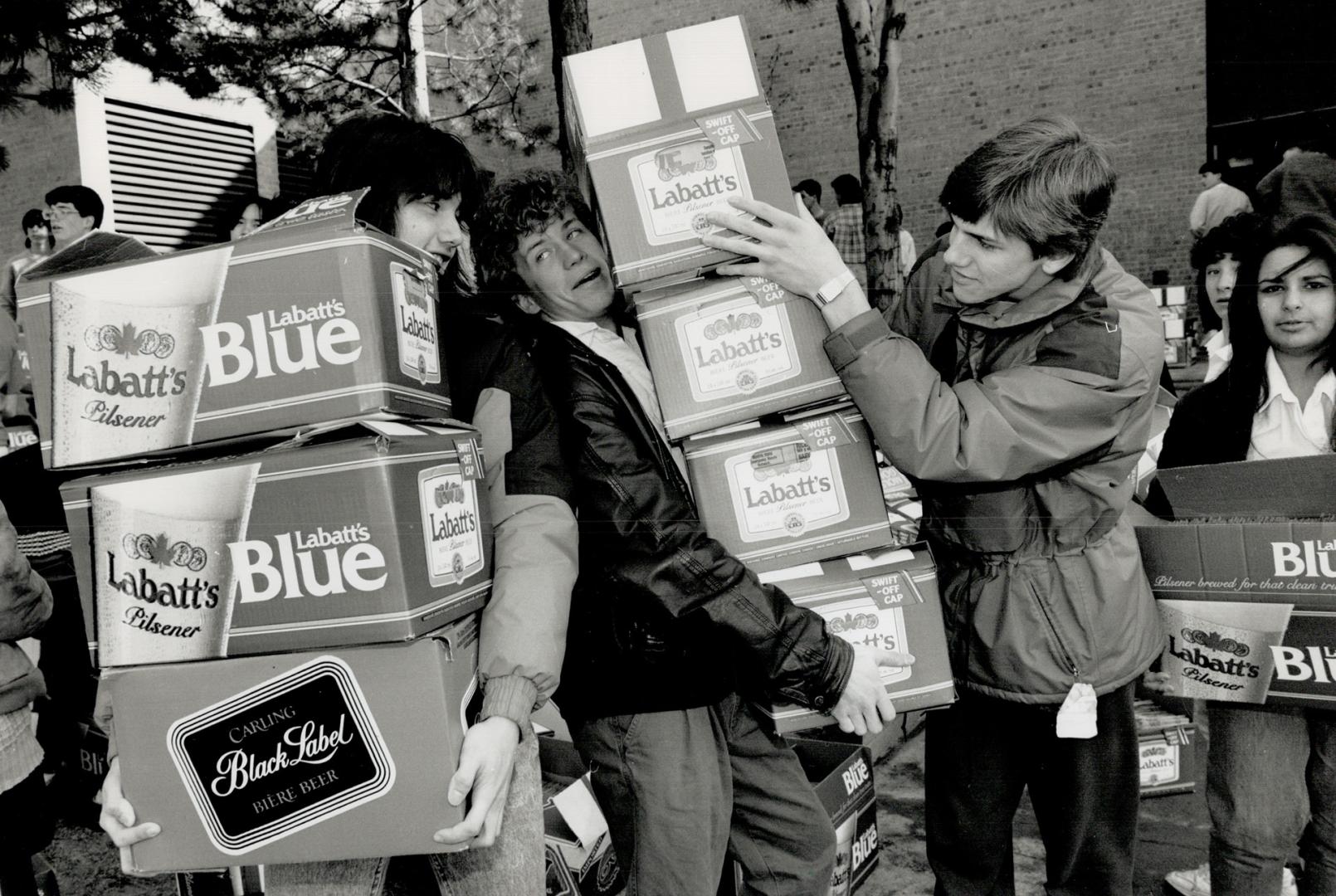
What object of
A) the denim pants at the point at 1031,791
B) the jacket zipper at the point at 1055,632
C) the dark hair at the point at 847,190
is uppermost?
the dark hair at the point at 847,190

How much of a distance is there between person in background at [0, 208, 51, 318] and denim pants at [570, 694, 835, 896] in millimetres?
4731

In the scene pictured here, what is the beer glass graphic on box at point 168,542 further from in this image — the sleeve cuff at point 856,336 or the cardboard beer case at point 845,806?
the cardboard beer case at point 845,806

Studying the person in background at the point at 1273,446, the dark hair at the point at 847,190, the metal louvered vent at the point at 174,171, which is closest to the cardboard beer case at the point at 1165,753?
the person in background at the point at 1273,446

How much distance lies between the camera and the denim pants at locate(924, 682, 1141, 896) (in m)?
1.79

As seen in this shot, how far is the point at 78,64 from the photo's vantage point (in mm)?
4211

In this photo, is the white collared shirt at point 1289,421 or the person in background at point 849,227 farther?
the person in background at point 849,227

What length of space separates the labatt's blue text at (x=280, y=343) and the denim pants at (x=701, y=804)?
0.84 meters

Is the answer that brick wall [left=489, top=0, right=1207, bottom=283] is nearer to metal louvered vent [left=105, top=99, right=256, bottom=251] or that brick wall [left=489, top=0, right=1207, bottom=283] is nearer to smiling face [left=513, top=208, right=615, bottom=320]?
metal louvered vent [left=105, top=99, right=256, bottom=251]

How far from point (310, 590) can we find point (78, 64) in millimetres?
4162

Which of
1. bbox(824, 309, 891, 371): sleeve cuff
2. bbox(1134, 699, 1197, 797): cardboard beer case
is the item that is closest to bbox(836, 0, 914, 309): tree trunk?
bbox(1134, 699, 1197, 797): cardboard beer case

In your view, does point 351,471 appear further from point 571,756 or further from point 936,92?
point 936,92

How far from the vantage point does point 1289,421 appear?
2.12m

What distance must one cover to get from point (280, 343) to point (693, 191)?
2.40 feet

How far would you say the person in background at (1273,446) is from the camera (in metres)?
2.00
